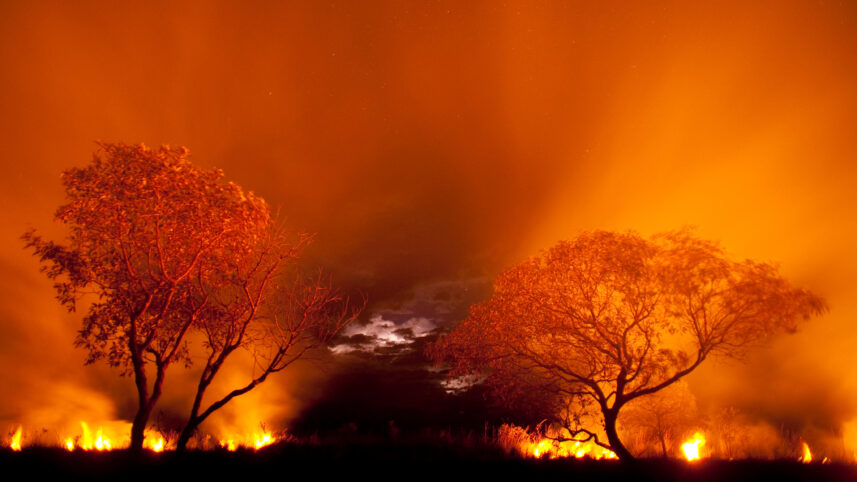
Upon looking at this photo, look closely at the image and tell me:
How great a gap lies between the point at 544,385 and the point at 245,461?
543 inches

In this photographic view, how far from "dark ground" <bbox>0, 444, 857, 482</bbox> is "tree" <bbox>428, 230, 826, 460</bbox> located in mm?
4853

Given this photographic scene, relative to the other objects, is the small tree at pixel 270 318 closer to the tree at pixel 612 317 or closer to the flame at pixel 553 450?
the tree at pixel 612 317

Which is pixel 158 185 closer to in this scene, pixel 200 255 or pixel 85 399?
pixel 200 255

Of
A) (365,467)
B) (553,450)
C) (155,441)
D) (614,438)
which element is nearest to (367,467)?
(365,467)

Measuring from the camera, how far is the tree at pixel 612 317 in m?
19.8

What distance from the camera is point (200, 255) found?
59.4 ft

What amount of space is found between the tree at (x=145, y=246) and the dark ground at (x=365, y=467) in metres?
3.52

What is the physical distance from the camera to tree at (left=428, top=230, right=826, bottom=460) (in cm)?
1977

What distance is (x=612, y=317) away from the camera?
21.6 metres

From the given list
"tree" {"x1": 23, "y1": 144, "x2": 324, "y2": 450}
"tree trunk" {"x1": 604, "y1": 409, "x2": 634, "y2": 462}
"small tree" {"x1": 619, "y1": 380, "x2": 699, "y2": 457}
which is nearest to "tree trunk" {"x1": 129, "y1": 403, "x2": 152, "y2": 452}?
"tree" {"x1": 23, "y1": 144, "x2": 324, "y2": 450}

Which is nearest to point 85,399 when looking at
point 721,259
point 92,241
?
point 92,241

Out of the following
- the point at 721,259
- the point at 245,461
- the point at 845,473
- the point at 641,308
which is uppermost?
the point at 721,259

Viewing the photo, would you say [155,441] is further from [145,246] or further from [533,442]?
[533,442]

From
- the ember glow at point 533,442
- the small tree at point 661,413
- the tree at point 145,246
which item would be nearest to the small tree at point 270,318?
the tree at point 145,246
